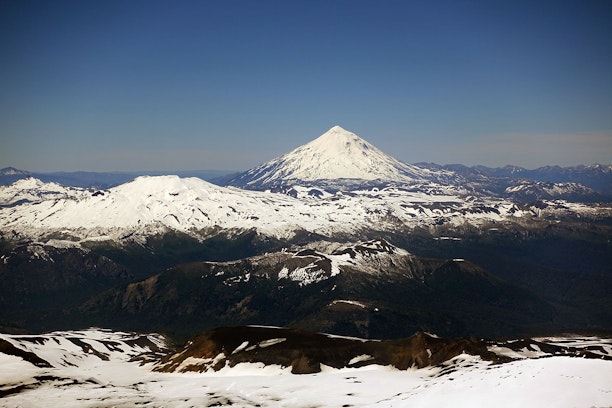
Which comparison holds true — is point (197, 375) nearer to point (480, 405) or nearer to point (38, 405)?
point (38, 405)

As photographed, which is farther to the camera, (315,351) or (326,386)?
(315,351)

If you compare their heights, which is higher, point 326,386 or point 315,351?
point 326,386

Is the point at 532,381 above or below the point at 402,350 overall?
above

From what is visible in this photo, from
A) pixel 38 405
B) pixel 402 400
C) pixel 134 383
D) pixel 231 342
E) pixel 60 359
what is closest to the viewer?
pixel 402 400

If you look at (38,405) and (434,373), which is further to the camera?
(434,373)

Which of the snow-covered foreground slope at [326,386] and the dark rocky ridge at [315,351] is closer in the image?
the snow-covered foreground slope at [326,386]

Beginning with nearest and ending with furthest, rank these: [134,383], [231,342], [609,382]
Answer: [609,382] < [134,383] < [231,342]

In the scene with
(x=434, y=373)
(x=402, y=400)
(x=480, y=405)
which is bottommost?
(x=434, y=373)

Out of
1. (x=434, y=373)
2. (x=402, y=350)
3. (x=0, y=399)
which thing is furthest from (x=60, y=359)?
(x=434, y=373)
